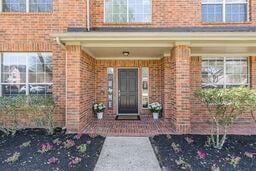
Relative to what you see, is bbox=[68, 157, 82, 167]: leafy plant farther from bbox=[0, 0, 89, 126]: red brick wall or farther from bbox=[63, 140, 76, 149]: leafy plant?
bbox=[0, 0, 89, 126]: red brick wall

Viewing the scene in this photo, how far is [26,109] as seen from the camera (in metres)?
8.57

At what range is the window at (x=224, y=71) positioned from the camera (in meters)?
10.8

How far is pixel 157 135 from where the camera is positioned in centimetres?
799

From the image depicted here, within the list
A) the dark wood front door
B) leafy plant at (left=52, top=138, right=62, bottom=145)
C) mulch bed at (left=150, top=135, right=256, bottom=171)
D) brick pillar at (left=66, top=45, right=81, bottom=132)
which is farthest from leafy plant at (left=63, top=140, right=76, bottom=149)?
the dark wood front door

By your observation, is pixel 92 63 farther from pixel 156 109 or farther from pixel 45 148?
pixel 45 148

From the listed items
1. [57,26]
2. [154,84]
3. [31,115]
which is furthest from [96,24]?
[31,115]

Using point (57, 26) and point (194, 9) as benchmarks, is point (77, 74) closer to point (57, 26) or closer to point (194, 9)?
point (57, 26)

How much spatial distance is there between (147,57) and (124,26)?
1.77 metres

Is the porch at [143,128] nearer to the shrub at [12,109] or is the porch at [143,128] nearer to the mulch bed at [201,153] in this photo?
the mulch bed at [201,153]

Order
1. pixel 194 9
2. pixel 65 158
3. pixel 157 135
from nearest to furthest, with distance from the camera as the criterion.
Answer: pixel 65 158 → pixel 157 135 → pixel 194 9

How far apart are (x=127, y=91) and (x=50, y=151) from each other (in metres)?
6.22

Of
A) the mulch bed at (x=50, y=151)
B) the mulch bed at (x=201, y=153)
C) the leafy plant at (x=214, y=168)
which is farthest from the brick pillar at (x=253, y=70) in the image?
the mulch bed at (x=50, y=151)

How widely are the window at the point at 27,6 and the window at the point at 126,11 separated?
2.46 meters

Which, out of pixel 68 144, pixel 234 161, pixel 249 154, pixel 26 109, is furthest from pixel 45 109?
pixel 249 154
